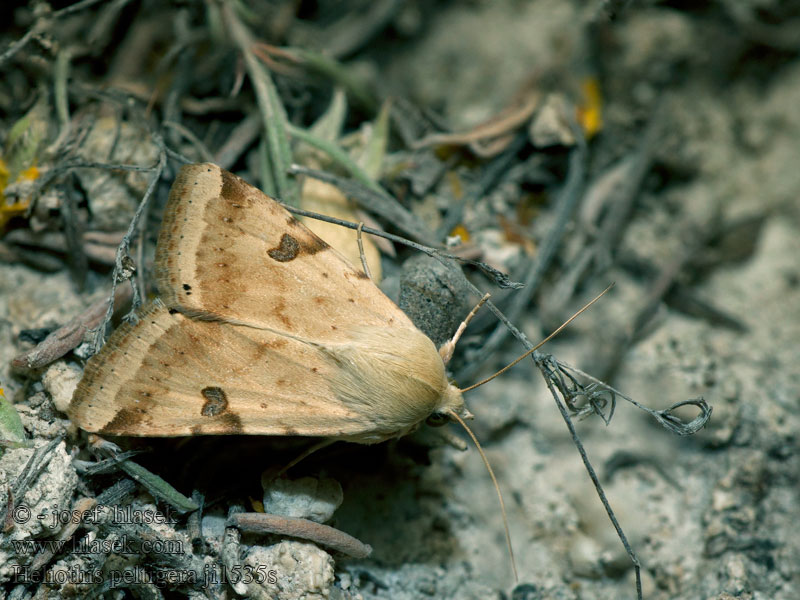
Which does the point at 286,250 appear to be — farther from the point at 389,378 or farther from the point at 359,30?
the point at 359,30

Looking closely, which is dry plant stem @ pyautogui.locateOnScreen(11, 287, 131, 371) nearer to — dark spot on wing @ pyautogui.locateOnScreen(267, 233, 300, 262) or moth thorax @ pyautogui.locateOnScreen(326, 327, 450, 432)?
dark spot on wing @ pyautogui.locateOnScreen(267, 233, 300, 262)

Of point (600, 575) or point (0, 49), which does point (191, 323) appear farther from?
point (600, 575)

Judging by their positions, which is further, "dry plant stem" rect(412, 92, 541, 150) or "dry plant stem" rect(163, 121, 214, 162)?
"dry plant stem" rect(412, 92, 541, 150)

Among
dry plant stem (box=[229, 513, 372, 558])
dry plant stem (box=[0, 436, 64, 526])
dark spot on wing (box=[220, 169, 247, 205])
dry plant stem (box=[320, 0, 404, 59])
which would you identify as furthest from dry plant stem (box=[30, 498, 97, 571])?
dry plant stem (box=[320, 0, 404, 59])

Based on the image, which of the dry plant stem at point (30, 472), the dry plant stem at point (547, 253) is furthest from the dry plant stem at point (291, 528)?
the dry plant stem at point (547, 253)

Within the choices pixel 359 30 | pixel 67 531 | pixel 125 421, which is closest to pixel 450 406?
pixel 125 421

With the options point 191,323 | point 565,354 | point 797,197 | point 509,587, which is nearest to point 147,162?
point 191,323

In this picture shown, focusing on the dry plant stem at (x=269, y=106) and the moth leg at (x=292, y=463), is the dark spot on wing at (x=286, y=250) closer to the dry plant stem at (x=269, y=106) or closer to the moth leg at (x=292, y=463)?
the dry plant stem at (x=269, y=106)
